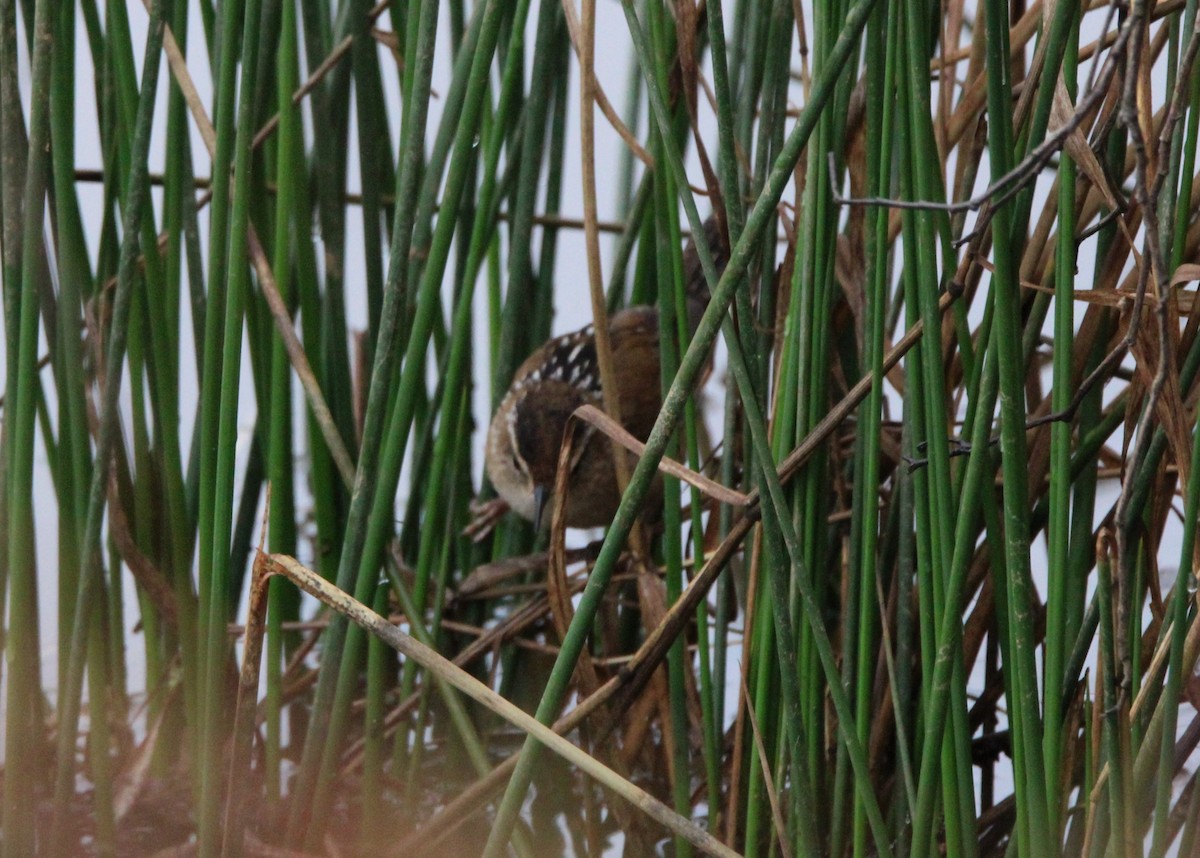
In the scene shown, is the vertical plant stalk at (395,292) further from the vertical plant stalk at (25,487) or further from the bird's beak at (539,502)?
the bird's beak at (539,502)

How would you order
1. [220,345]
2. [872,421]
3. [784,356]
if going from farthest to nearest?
[220,345] < [784,356] < [872,421]

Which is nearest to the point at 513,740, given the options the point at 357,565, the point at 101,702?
the point at 101,702

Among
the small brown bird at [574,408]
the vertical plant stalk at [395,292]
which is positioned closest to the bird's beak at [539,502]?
the small brown bird at [574,408]

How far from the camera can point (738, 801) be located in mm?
1735

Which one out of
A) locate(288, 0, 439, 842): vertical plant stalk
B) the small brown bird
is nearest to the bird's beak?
the small brown bird

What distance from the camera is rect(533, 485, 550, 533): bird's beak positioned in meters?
2.51

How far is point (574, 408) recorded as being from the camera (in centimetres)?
257

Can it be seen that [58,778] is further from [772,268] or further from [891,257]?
[891,257]

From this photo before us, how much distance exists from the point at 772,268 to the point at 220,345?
2.27 feet

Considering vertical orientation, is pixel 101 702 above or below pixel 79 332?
below

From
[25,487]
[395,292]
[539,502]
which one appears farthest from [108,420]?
[539,502]

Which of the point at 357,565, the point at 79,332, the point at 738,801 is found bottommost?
the point at 738,801

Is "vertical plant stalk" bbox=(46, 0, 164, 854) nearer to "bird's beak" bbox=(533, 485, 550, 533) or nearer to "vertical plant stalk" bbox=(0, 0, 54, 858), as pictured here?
"vertical plant stalk" bbox=(0, 0, 54, 858)

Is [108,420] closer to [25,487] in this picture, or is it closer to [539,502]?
[25,487]
